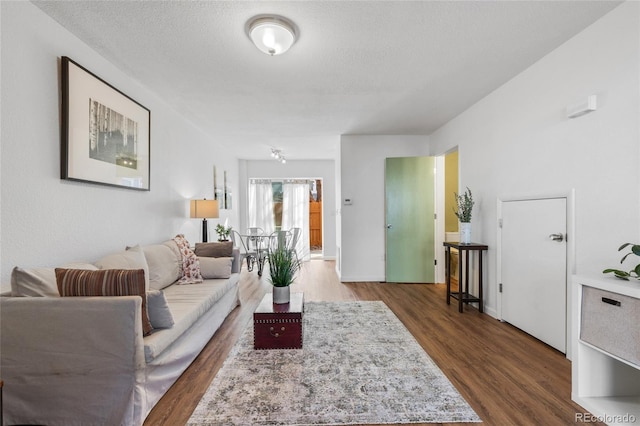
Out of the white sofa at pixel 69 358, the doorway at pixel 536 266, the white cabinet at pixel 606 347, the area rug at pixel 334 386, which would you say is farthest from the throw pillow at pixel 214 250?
the white cabinet at pixel 606 347

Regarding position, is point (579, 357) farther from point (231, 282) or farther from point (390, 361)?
Result: point (231, 282)

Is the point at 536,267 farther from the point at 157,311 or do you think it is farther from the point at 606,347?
the point at 157,311

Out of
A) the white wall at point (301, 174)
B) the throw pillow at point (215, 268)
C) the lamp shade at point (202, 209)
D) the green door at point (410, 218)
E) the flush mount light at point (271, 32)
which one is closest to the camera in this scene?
the flush mount light at point (271, 32)

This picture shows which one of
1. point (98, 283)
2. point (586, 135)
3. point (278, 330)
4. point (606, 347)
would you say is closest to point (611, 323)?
point (606, 347)

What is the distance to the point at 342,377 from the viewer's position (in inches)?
82.4

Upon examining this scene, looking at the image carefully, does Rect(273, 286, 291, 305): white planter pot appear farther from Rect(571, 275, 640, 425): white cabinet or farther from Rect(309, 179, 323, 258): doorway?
Rect(309, 179, 323, 258): doorway

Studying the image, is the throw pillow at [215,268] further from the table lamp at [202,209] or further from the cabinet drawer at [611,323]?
the cabinet drawer at [611,323]

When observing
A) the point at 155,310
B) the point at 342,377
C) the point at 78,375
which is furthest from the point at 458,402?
the point at 78,375

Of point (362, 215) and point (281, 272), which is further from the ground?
point (362, 215)

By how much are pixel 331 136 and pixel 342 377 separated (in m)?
4.08

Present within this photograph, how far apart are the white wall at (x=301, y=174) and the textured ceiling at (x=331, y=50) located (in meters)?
3.66

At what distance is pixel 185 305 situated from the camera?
242 cm

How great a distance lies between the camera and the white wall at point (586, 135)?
1907 mm

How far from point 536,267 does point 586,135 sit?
121cm
